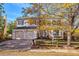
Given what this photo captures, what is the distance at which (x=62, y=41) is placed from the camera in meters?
4.13

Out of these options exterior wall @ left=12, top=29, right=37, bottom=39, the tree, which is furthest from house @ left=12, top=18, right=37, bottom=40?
the tree

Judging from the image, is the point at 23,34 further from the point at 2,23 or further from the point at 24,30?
the point at 2,23

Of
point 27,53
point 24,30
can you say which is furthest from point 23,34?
point 27,53

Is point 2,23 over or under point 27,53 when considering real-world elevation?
over

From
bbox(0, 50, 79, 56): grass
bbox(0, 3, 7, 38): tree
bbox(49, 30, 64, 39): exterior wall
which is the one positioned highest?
bbox(0, 3, 7, 38): tree

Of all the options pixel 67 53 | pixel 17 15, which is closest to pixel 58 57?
pixel 67 53

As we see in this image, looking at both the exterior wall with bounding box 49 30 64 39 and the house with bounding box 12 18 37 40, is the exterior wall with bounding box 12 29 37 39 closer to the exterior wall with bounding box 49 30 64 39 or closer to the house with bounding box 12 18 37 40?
the house with bounding box 12 18 37 40

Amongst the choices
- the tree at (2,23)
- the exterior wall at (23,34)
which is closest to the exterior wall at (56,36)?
the exterior wall at (23,34)

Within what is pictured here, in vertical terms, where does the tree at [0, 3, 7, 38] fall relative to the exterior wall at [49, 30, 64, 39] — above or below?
above

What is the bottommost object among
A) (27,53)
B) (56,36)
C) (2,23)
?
(27,53)

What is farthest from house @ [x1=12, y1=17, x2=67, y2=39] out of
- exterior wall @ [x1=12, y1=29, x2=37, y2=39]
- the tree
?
the tree

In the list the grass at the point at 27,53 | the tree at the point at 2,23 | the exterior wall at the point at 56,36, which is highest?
the tree at the point at 2,23

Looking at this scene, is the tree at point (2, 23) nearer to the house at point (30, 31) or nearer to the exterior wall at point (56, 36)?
the house at point (30, 31)

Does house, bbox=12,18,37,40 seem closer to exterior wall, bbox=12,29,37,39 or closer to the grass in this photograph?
exterior wall, bbox=12,29,37,39
